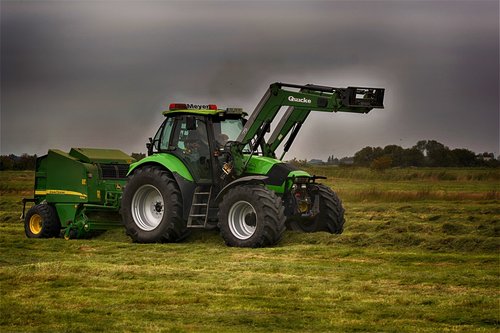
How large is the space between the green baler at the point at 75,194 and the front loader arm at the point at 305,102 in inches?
132

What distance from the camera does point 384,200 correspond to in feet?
95.0

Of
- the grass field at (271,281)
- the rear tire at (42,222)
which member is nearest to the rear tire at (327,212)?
the grass field at (271,281)

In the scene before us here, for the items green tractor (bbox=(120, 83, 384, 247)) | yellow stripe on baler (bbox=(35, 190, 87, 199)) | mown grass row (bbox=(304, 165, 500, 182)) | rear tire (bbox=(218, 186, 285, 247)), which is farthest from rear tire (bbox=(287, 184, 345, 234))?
mown grass row (bbox=(304, 165, 500, 182))

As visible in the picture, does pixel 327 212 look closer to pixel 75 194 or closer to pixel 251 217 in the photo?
pixel 251 217

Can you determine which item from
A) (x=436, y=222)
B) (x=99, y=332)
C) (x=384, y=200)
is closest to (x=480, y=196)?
(x=384, y=200)

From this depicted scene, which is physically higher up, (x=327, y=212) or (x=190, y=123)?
(x=190, y=123)

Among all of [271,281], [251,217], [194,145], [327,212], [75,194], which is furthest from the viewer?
[75,194]

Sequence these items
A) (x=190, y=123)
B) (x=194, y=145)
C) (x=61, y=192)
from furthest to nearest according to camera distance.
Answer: (x=61, y=192) < (x=194, y=145) < (x=190, y=123)

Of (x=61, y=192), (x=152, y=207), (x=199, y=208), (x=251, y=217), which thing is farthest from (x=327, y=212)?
(x=61, y=192)

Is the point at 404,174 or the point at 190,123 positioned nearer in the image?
the point at 190,123

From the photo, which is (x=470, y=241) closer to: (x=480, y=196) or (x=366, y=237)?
(x=366, y=237)

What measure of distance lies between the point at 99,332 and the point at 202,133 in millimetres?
9281

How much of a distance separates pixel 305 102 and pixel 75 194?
5.23 m

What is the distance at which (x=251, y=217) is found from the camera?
17.4 m
